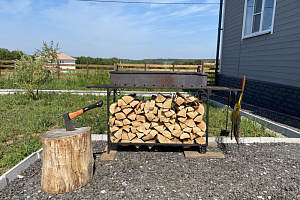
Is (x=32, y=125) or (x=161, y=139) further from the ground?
(x=161, y=139)

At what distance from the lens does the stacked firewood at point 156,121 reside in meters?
3.91

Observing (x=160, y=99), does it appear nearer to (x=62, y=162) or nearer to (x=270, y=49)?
(x=62, y=162)

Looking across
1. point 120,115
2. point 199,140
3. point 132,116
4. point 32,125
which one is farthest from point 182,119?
point 32,125

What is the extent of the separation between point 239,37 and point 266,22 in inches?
72.6

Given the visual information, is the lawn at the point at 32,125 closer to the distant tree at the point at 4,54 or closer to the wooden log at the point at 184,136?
the wooden log at the point at 184,136

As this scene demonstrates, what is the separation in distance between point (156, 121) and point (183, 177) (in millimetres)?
1219

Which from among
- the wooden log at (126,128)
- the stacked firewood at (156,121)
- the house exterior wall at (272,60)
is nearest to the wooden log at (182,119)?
the stacked firewood at (156,121)

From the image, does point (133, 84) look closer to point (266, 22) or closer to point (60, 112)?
point (60, 112)

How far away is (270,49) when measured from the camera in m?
7.11

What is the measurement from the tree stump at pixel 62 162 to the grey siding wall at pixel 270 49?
6196 mm

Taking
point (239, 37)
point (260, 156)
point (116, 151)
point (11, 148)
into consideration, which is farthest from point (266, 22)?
point (11, 148)

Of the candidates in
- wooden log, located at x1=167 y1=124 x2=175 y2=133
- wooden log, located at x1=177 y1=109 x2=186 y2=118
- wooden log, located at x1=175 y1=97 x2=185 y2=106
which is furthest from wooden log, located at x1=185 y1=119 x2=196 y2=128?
wooden log, located at x1=175 y1=97 x2=185 y2=106

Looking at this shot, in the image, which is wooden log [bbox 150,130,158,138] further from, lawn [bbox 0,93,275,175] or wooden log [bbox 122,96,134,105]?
lawn [bbox 0,93,275,175]

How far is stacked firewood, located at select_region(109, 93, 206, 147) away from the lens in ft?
12.8
